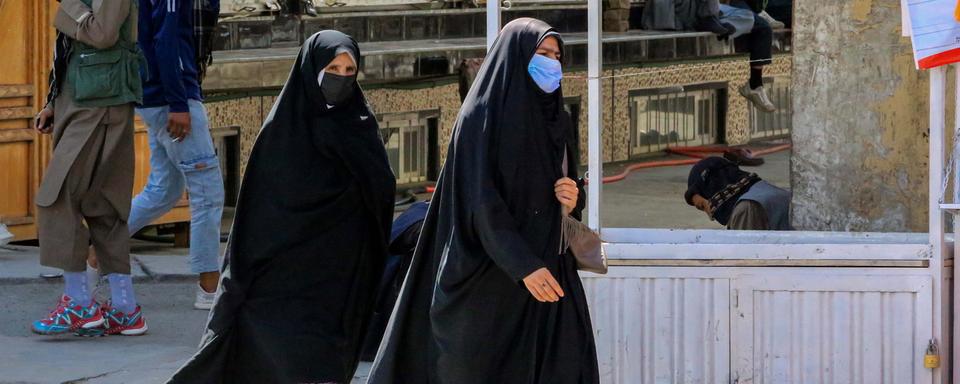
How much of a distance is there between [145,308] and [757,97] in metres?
4.64

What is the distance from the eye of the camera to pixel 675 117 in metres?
9.80

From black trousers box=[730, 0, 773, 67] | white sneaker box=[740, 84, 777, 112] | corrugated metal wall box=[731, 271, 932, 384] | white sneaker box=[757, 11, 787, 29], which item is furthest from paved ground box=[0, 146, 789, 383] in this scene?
white sneaker box=[757, 11, 787, 29]

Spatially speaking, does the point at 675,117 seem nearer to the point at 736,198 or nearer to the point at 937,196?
the point at 736,198

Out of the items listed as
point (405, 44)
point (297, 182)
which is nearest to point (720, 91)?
point (405, 44)

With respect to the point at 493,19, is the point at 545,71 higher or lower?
lower

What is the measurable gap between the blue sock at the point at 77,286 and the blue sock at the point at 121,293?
0.28 feet

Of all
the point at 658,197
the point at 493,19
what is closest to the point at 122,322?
the point at 493,19

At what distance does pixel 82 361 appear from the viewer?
5.62 metres

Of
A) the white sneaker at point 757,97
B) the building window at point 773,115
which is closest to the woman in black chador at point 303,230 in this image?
the building window at point 773,115

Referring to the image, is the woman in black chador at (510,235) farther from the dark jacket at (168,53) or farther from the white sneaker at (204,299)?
the white sneaker at (204,299)

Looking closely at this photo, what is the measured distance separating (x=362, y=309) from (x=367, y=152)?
0.47 meters

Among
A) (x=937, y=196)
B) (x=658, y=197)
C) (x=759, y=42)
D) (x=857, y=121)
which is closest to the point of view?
(x=937, y=196)

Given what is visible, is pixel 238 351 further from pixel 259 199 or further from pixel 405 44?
pixel 405 44

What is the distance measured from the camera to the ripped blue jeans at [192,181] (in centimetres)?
618
